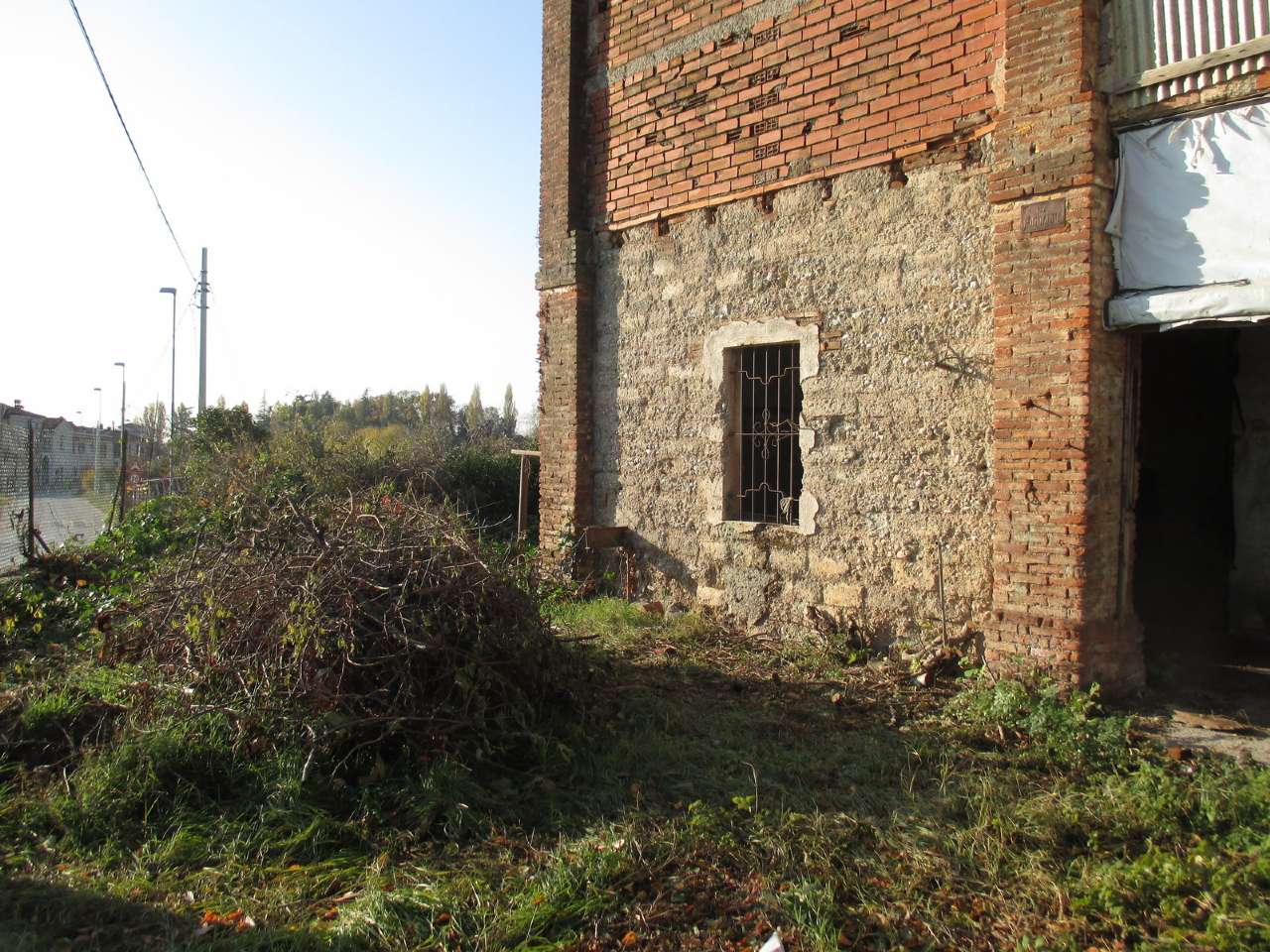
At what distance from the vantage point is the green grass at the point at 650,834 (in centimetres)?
309

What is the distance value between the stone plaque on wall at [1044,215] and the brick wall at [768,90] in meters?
0.81

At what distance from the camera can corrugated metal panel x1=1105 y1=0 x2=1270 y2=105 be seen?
4.76m

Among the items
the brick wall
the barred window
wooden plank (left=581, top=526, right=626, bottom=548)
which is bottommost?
wooden plank (left=581, top=526, right=626, bottom=548)

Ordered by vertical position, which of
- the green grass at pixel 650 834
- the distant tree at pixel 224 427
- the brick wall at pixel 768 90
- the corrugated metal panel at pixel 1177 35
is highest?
the brick wall at pixel 768 90

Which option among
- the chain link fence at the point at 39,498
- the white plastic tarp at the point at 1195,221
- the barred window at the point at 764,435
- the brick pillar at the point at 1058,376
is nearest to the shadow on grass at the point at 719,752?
the brick pillar at the point at 1058,376

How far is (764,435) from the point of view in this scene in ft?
24.2

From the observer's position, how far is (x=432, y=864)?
11.7 feet

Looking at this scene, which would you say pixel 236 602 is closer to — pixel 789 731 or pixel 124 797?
pixel 124 797

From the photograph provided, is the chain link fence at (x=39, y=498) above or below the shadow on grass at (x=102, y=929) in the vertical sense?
above

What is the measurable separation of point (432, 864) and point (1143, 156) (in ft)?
17.9

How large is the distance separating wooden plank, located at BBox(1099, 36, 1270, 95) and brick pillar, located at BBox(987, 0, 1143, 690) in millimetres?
125

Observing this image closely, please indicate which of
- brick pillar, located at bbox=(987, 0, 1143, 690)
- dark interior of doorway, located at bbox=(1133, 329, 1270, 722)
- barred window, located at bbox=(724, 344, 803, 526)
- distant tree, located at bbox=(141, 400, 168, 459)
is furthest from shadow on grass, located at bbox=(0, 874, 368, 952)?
distant tree, located at bbox=(141, 400, 168, 459)

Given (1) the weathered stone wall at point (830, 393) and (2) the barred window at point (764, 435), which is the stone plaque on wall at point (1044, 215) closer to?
(1) the weathered stone wall at point (830, 393)

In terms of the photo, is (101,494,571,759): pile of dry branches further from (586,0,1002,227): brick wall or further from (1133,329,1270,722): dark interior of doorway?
(1133,329,1270,722): dark interior of doorway
